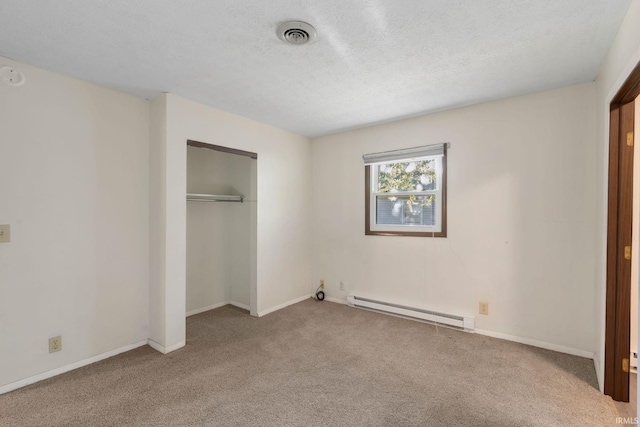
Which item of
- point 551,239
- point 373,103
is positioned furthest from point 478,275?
point 373,103

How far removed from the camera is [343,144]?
400 centimetres

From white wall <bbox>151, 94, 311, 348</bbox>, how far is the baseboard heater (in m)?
0.88

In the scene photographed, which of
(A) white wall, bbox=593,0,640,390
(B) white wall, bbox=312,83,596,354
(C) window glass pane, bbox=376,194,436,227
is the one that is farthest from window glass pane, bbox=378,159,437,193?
(A) white wall, bbox=593,0,640,390

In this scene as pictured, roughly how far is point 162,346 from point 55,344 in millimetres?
748

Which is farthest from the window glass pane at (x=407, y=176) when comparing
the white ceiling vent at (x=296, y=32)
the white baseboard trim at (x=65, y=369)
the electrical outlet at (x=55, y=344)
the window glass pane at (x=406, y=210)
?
the electrical outlet at (x=55, y=344)

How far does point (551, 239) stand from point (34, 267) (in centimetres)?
417

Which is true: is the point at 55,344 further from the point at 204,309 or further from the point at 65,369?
the point at 204,309

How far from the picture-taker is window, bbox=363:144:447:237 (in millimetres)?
3283

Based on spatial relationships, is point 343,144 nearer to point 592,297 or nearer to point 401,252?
point 401,252

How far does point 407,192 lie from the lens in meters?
3.56

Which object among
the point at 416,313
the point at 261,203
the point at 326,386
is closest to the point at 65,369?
the point at 326,386

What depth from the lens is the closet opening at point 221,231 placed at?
143 inches

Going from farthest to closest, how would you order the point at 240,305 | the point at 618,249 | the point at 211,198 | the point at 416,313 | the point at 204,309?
the point at 240,305 < the point at 204,309 < the point at 211,198 < the point at 416,313 < the point at 618,249

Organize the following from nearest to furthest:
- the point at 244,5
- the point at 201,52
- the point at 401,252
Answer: the point at 244,5
the point at 201,52
the point at 401,252
